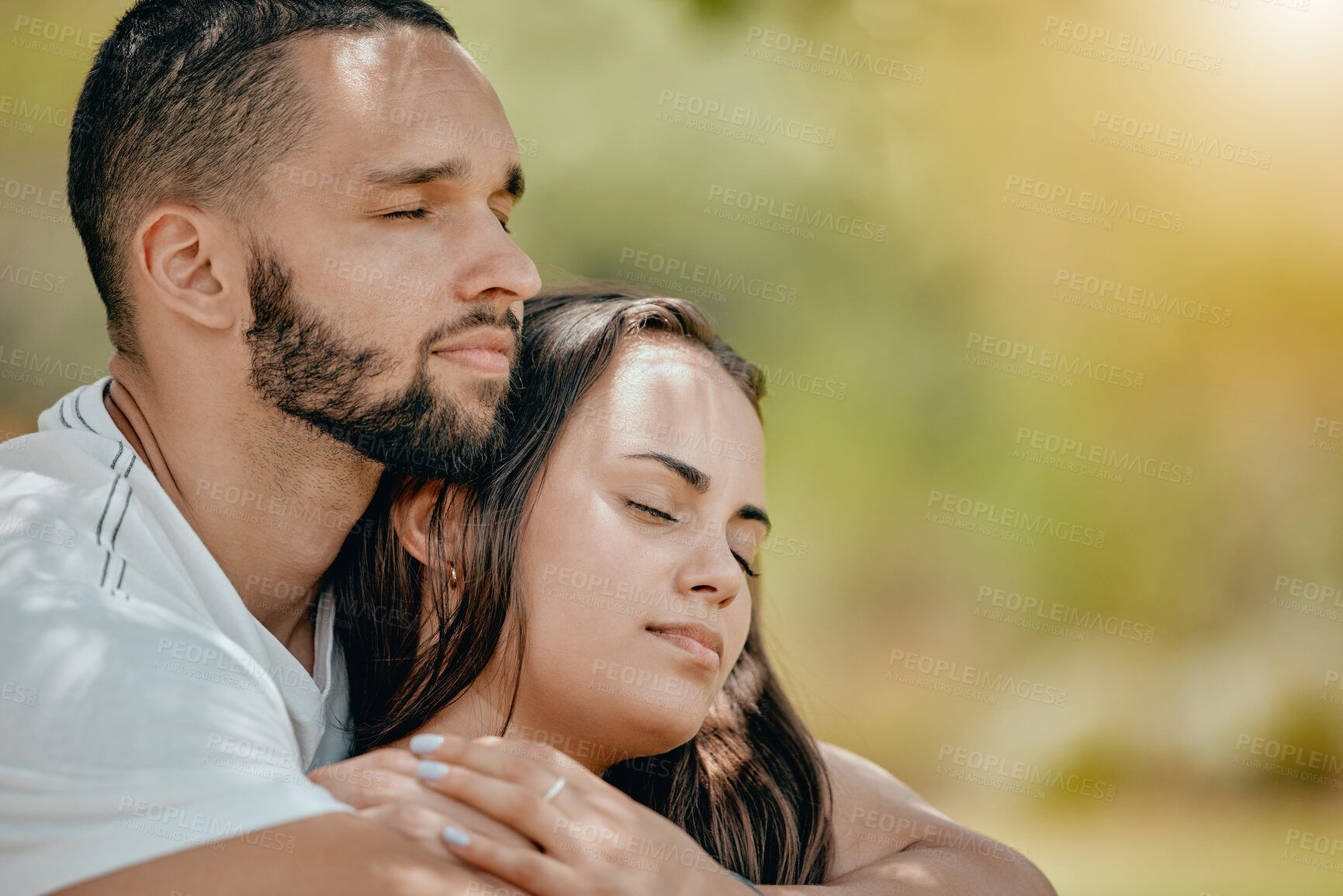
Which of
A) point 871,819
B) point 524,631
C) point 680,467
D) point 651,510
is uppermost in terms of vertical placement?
point 680,467

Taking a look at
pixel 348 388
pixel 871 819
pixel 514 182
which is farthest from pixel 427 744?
pixel 871 819

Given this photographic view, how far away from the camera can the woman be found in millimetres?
2186

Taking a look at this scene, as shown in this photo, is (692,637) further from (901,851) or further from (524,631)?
(901,851)

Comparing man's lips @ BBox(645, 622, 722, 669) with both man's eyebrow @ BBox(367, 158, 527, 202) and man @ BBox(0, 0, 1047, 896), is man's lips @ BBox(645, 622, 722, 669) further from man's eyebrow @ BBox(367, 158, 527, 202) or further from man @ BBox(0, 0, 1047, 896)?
man's eyebrow @ BBox(367, 158, 527, 202)

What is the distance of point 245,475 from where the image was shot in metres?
→ 2.22

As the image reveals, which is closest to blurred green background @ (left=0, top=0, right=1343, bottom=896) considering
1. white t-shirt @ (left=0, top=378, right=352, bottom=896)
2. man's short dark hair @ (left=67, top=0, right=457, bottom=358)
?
man's short dark hair @ (left=67, top=0, right=457, bottom=358)

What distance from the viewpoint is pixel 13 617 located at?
1.67 metres

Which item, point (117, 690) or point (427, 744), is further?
point (427, 744)

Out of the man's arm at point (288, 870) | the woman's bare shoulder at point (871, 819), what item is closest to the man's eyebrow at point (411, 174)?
the man's arm at point (288, 870)

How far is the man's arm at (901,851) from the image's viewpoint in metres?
2.32

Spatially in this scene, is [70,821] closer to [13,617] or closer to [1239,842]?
[13,617]

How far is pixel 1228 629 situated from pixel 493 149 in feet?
16.9

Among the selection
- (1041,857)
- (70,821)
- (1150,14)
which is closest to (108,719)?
(70,821)

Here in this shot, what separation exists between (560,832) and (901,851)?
4.23 ft
